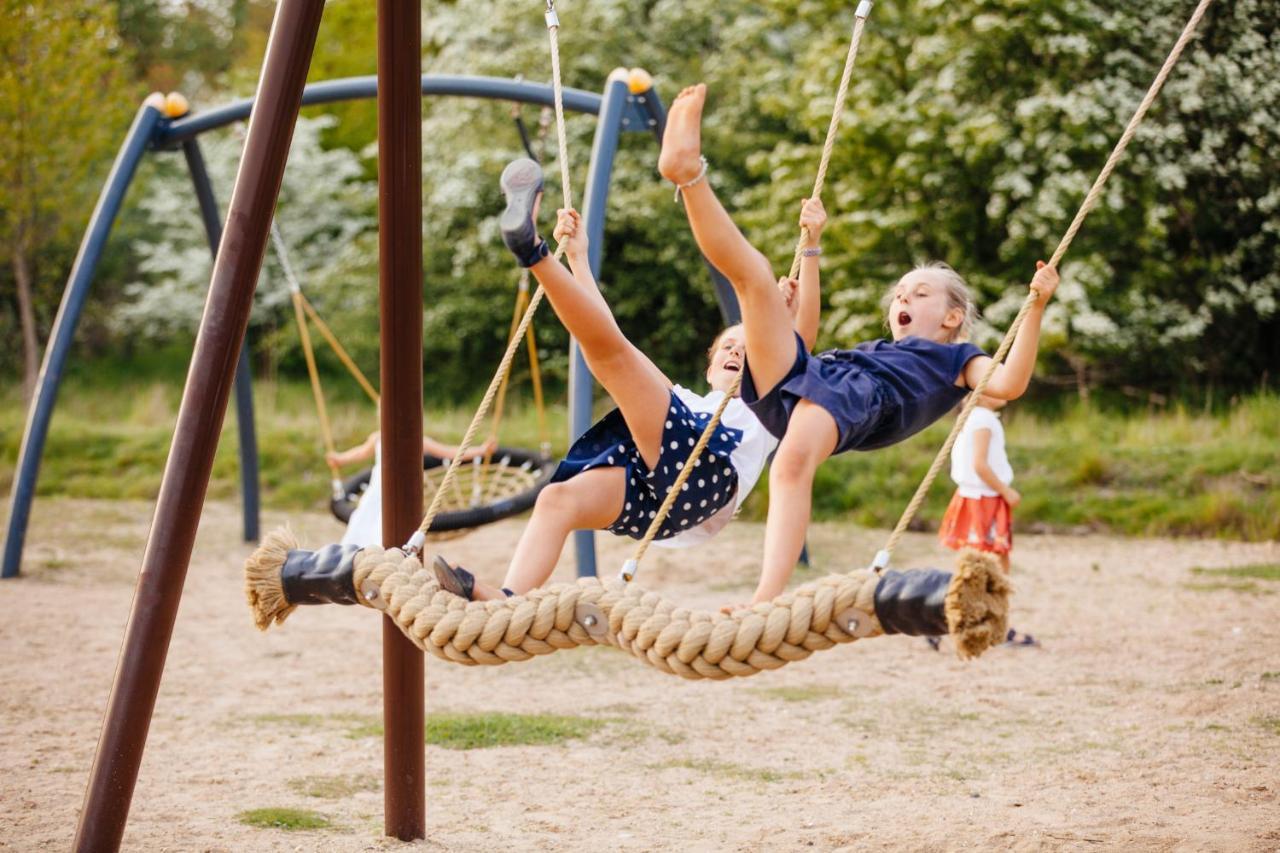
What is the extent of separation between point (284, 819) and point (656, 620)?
190 cm

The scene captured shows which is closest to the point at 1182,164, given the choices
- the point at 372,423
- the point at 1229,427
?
the point at 1229,427

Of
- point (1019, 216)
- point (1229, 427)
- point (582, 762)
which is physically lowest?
point (582, 762)

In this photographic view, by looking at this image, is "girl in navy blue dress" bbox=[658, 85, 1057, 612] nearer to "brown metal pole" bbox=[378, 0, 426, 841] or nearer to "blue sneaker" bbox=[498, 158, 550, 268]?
"blue sneaker" bbox=[498, 158, 550, 268]

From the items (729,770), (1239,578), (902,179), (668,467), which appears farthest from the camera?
(902,179)

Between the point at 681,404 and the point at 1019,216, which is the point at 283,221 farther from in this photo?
the point at 681,404

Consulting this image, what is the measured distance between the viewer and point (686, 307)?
675 inches

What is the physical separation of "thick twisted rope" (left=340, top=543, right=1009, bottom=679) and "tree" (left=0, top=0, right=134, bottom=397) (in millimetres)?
13218

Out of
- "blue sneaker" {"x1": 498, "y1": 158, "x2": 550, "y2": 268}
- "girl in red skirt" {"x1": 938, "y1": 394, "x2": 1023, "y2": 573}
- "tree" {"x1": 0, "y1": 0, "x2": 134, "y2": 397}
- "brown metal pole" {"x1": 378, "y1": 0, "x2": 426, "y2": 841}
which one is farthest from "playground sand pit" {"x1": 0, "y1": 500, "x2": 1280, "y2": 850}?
"tree" {"x1": 0, "y1": 0, "x2": 134, "y2": 397}

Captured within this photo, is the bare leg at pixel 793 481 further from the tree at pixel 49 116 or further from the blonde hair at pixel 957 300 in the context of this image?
the tree at pixel 49 116

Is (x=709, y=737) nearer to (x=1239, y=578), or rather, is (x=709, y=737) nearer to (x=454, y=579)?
(x=454, y=579)

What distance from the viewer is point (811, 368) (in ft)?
10.3

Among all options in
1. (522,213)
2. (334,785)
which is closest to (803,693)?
(334,785)

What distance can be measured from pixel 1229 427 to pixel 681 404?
9.31 meters

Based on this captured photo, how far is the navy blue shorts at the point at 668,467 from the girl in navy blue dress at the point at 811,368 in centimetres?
25
